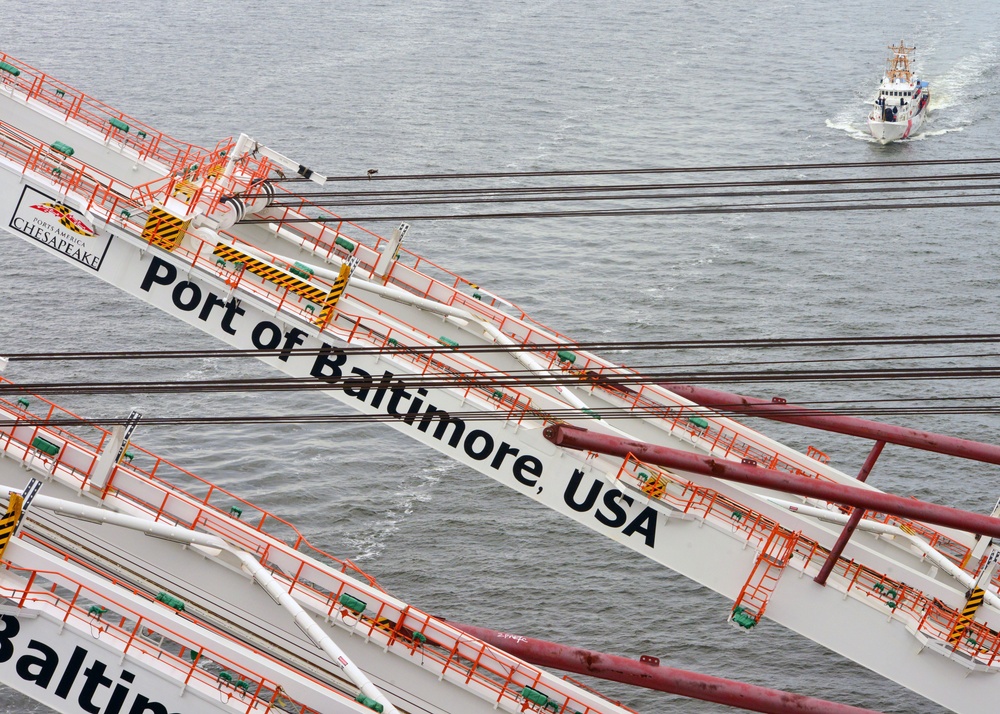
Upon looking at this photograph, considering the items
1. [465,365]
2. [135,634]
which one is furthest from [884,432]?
[135,634]

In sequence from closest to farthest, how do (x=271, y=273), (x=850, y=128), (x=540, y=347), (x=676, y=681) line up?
(x=540, y=347) < (x=676, y=681) < (x=271, y=273) < (x=850, y=128)

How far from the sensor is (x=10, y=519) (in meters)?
18.7

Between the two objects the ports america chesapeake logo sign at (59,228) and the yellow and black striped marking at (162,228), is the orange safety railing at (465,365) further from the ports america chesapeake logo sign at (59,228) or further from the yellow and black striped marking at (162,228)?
the ports america chesapeake logo sign at (59,228)

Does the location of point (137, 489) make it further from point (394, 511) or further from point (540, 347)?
point (394, 511)

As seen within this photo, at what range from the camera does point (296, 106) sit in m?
75.2

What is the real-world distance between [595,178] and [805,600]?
4881 centimetres

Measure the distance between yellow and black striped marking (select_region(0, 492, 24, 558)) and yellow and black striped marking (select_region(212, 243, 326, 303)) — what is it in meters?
7.12

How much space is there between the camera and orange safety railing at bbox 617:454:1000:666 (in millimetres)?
23344

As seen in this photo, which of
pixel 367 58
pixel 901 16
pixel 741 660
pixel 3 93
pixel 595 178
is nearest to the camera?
pixel 3 93

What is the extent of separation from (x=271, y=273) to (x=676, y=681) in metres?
11.3

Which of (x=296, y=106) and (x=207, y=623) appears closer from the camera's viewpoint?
(x=207, y=623)

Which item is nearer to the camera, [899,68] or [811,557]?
[811,557]

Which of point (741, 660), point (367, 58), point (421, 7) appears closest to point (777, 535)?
point (741, 660)

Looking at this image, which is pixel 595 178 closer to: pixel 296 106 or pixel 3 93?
pixel 296 106
